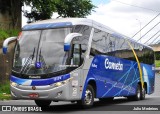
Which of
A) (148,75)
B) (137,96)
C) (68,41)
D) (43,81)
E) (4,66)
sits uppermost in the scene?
(68,41)

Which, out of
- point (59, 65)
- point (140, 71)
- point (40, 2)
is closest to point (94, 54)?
point (59, 65)

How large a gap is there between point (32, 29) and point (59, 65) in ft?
6.45

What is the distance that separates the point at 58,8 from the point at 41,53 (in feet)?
71.0

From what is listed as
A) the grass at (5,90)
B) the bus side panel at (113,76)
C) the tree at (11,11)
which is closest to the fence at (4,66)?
the grass at (5,90)

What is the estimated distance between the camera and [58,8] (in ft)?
117

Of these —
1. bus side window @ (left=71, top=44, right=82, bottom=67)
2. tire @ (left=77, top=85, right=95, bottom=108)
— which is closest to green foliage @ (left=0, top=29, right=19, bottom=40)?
tire @ (left=77, top=85, right=95, bottom=108)

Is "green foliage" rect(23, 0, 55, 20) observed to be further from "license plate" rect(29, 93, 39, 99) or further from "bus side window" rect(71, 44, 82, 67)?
"license plate" rect(29, 93, 39, 99)

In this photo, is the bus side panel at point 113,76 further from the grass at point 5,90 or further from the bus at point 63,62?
the grass at point 5,90

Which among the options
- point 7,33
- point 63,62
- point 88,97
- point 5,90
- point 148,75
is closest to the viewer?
point 63,62

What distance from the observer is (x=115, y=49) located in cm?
1834

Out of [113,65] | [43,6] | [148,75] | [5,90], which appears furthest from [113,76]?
[43,6]

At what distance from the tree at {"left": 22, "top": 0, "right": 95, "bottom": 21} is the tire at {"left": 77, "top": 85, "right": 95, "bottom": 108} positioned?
19255 millimetres

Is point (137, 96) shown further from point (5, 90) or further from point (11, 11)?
point (11, 11)

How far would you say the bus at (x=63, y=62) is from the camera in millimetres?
13984
